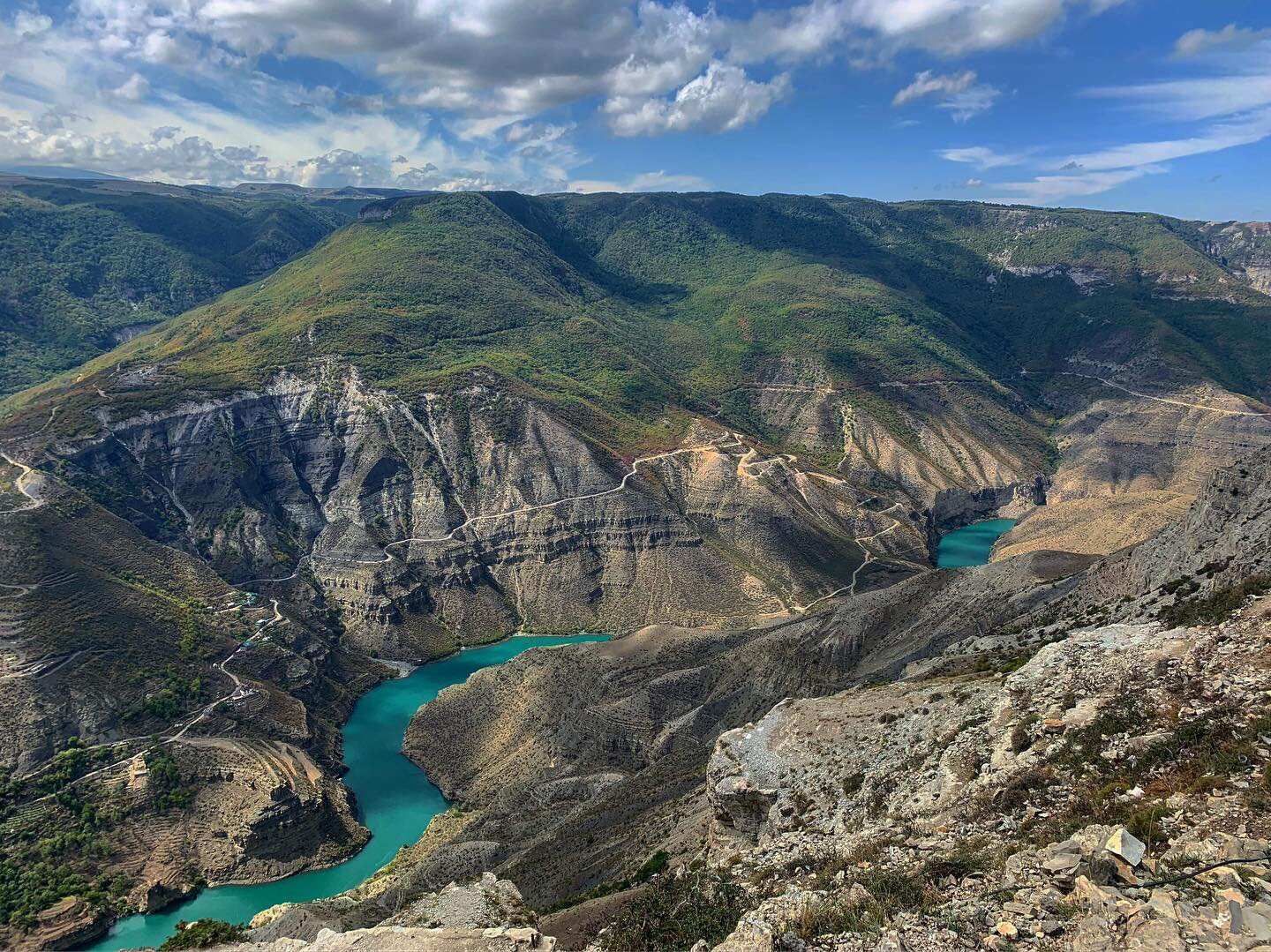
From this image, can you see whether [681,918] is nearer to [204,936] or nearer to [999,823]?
[999,823]

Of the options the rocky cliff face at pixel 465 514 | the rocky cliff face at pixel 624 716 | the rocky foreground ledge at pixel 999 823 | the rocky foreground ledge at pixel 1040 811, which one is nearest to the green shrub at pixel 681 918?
the rocky foreground ledge at pixel 999 823

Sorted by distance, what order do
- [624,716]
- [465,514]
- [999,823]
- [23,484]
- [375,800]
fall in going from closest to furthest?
[999,823], [624,716], [375,800], [23,484], [465,514]

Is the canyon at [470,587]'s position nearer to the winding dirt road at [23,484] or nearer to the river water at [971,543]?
the winding dirt road at [23,484]

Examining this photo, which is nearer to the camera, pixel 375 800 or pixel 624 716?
pixel 624 716

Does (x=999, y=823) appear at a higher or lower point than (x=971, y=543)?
higher

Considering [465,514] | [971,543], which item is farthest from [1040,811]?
[971,543]

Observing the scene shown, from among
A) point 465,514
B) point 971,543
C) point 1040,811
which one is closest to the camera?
point 1040,811

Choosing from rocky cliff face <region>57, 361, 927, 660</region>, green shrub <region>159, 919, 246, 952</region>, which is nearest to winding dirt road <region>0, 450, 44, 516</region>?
rocky cliff face <region>57, 361, 927, 660</region>
